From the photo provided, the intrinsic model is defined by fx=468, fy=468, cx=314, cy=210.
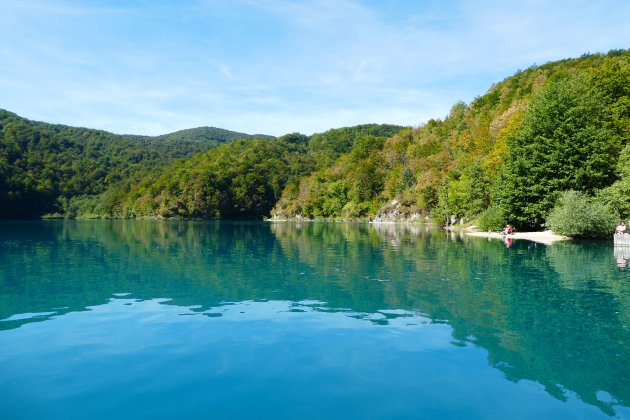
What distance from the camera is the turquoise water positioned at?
26.7ft

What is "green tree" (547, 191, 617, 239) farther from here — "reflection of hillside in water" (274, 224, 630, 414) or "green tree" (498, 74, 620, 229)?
"reflection of hillside in water" (274, 224, 630, 414)

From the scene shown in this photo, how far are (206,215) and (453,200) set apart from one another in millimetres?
106089

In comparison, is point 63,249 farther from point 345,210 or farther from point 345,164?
point 345,164

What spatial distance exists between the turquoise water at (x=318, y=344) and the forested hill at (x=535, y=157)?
27.5 metres

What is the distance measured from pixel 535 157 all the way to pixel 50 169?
534 ft

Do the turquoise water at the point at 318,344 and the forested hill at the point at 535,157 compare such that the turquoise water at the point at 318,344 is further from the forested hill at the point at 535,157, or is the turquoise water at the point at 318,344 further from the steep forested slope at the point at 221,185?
the steep forested slope at the point at 221,185

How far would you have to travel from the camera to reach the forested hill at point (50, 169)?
148125 millimetres

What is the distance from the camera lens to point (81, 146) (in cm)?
18988

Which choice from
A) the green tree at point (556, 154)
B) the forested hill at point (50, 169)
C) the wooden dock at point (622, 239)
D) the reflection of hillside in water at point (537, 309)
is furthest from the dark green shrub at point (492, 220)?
the forested hill at point (50, 169)

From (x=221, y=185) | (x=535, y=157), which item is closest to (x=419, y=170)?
(x=535, y=157)

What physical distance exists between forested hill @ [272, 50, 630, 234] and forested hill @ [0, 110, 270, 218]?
10922cm

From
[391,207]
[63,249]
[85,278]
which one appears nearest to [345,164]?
[391,207]

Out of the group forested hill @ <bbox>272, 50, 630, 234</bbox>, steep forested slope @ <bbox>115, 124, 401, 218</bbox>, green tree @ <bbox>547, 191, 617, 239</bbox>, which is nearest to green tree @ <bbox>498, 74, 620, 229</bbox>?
forested hill @ <bbox>272, 50, 630, 234</bbox>

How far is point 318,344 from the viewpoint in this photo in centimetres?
1162
